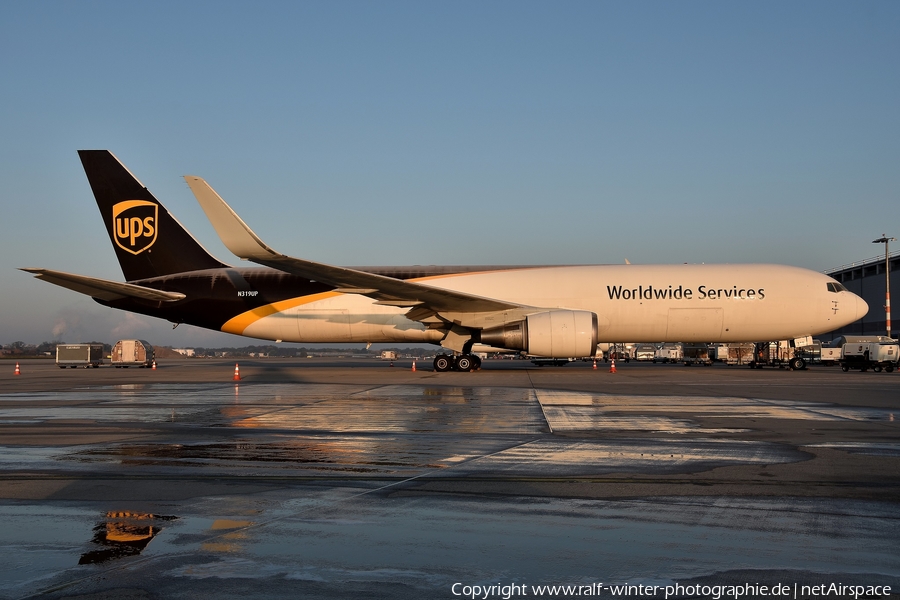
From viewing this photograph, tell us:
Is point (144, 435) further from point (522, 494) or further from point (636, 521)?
point (636, 521)

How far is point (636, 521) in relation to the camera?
15.9 feet

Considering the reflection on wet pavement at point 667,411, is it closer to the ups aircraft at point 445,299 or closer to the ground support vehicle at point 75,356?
the ups aircraft at point 445,299

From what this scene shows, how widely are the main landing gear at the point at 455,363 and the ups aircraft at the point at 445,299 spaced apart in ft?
0.15

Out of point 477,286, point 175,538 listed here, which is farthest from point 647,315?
point 175,538

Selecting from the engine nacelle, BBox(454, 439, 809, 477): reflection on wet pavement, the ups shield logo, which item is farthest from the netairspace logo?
the ups shield logo

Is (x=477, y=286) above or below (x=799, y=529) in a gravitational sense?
above

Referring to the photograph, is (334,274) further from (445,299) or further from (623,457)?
(623,457)

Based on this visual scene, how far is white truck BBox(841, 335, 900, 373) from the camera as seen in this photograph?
3150 cm

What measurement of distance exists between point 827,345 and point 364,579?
169 ft

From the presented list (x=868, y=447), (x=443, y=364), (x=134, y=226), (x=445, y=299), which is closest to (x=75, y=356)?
(x=134, y=226)

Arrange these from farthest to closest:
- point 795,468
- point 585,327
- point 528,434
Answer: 1. point 585,327
2. point 528,434
3. point 795,468

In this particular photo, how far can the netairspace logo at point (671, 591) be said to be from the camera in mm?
3461

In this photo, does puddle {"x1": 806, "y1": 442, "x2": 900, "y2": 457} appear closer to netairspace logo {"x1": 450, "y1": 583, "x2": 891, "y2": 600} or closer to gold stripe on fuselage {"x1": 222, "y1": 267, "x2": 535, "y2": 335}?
netairspace logo {"x1": 450, "y1": 583, "x2": 891, "y2": 600}

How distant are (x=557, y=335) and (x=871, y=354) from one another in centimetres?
1646
